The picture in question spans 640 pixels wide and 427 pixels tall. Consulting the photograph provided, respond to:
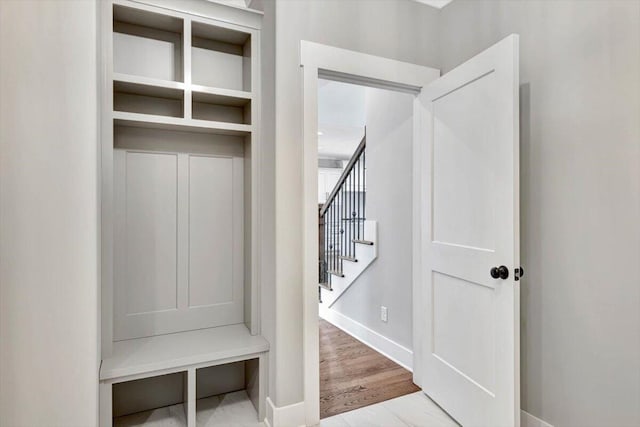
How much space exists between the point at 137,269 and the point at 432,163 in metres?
1.89

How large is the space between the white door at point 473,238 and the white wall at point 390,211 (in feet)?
1.32

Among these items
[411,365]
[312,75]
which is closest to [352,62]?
[312,75]

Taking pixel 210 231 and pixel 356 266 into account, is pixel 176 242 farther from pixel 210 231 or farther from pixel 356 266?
pixel 356 266

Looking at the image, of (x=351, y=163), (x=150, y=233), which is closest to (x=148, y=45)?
(x=150, y=233)

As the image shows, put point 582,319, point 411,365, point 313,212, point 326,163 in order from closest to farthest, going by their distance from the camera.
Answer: point 582,319 → point 313,212 → point 411,365 → point 326,163

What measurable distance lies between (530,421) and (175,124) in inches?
96.4

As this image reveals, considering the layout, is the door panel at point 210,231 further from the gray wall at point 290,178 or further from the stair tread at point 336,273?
the stair tread at point 336,273

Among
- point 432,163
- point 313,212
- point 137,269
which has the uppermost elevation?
point 432,163

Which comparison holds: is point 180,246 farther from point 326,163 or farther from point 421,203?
point 326,163

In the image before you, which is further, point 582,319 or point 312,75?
point 312,75

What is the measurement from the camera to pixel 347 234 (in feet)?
13.1

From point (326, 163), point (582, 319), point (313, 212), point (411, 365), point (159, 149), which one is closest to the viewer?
point (582, 319)

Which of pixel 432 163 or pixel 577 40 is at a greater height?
pixel 577 40

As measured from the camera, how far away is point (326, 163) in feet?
27.9
